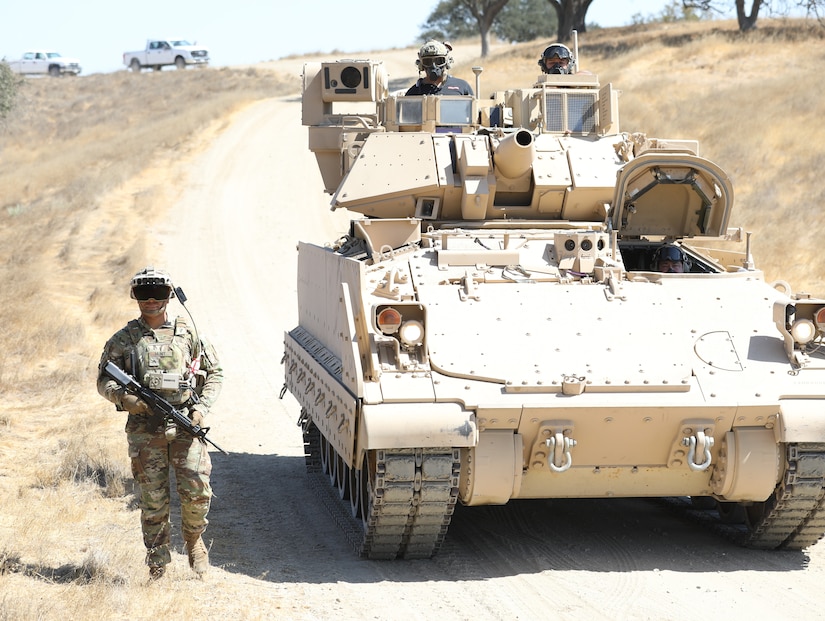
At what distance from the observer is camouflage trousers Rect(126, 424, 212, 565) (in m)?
7.20

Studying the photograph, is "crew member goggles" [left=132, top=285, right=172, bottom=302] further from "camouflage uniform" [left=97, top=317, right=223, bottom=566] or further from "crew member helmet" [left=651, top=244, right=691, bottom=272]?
"crew member helmet" [left=651, top=244, right=691, bottom=272]

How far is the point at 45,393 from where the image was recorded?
1410 centimetres

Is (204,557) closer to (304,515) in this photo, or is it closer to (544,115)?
(304,515)

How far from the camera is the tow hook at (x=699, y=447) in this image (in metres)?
7.69

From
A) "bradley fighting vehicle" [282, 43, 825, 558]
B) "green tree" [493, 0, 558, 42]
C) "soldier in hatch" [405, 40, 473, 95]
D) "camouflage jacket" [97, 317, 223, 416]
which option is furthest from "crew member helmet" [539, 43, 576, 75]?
"green tree" [493, 0, 558, 42]

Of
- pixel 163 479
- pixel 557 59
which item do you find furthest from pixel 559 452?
pixel 557 59

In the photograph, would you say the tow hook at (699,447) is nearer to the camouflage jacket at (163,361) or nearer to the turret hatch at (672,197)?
the turret hatch at (672,197)

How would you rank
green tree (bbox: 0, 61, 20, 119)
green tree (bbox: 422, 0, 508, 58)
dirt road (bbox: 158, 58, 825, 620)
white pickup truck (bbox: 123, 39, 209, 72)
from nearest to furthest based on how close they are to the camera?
1. dirt road (bbox: 158, 58, 825, 620)
2. green tree (bbox: 0, 61, 20, 119)
3. white pickup truck (bbox: 123, 39, 209, 72)
4. green tree (bbox: 422, 0, 508, 58)

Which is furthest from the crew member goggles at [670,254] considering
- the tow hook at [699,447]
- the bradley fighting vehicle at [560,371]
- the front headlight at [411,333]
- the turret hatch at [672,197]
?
the front headlight at [411,333]

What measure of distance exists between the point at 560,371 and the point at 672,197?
9.57 ft

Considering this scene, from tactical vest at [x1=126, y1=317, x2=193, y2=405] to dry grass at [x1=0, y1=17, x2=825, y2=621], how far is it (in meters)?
1.14

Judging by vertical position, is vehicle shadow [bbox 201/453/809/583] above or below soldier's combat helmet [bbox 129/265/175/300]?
below

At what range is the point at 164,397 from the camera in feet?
23.4

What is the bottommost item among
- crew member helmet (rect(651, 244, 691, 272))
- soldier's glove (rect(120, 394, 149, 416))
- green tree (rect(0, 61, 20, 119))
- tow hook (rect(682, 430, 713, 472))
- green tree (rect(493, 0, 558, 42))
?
tow hook (rect(682, 430, 713, 472))
